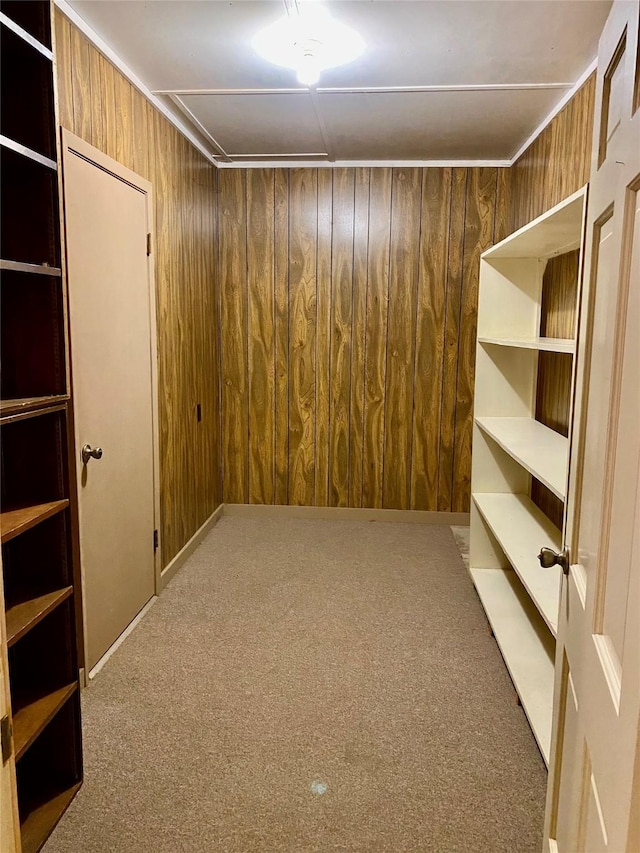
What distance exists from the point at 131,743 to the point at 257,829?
60 centimetres

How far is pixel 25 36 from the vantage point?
151 cm

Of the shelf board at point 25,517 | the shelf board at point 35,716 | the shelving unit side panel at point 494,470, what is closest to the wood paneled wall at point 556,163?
the shelving unit side panel at point 494,470

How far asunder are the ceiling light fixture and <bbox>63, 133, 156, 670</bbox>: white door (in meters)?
0.83

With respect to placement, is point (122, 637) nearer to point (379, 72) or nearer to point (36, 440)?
point (36, 440)

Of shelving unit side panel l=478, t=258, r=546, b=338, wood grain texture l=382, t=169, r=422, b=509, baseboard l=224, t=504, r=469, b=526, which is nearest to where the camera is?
shelving unit side panel l=478, t=258, r=546, b=338

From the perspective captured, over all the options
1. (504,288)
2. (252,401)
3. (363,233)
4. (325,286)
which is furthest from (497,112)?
(252,401)

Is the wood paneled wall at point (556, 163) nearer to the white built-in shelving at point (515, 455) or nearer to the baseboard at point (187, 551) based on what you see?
the white built-in shelving at point (515, 455)

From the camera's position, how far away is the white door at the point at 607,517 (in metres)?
0.83

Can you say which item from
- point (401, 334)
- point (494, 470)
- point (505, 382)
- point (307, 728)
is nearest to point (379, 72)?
point (505, 382)

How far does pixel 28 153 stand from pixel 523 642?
257cm

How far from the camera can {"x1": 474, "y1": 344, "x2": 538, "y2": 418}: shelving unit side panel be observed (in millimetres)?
3424

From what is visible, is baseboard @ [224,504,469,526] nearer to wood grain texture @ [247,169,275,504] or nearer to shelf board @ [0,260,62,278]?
wood grain texture @ [247,169,275,504]

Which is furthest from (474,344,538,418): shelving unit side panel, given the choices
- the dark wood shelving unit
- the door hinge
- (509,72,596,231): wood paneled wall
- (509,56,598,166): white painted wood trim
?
the door hinge

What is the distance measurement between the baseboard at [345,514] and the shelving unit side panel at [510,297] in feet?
5.47
